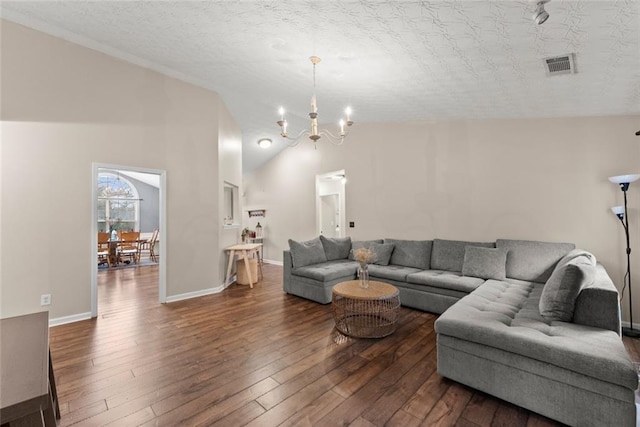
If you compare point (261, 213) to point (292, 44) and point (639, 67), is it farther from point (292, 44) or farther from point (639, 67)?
point (639, 67)

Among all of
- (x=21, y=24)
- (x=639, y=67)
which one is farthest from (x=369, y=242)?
(x=21, y=24)

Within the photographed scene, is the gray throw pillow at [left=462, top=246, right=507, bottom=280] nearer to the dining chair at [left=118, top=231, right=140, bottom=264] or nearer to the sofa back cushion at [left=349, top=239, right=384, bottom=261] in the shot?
the sofa back cushion at [left=349, top=239, right=384, bottom=261]

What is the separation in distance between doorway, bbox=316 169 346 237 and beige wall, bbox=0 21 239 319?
2.91 meters

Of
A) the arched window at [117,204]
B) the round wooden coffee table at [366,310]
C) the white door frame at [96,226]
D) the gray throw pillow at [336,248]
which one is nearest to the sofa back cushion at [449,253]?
the round wooden coffee table at [366,310]

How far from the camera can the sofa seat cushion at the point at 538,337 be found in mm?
1610

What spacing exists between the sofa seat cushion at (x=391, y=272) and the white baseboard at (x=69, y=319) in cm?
399

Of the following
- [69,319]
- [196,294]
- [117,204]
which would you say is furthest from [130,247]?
[69,319]

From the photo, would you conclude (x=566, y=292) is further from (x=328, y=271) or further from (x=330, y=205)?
(x=330, y=205)

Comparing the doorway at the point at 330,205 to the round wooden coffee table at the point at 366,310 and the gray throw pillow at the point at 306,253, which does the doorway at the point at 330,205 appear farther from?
the round wooden coffee table at the point at 366,310

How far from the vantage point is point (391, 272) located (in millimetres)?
4215

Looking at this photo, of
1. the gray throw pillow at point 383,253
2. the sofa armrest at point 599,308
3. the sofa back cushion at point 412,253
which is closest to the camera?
the sofa armrest at point 599,308

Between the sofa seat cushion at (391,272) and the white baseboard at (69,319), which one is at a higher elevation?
the sofa seat cushion at (391,272)

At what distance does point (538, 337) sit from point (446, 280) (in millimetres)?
1755

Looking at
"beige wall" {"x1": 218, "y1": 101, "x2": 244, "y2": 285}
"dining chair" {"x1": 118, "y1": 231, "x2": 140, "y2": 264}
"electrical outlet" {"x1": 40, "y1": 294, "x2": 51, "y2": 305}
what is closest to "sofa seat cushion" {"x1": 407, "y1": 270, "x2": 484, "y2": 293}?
"beige wall" {"x1": 218, "y1": 101, "x2": 244, "y2": 285}
